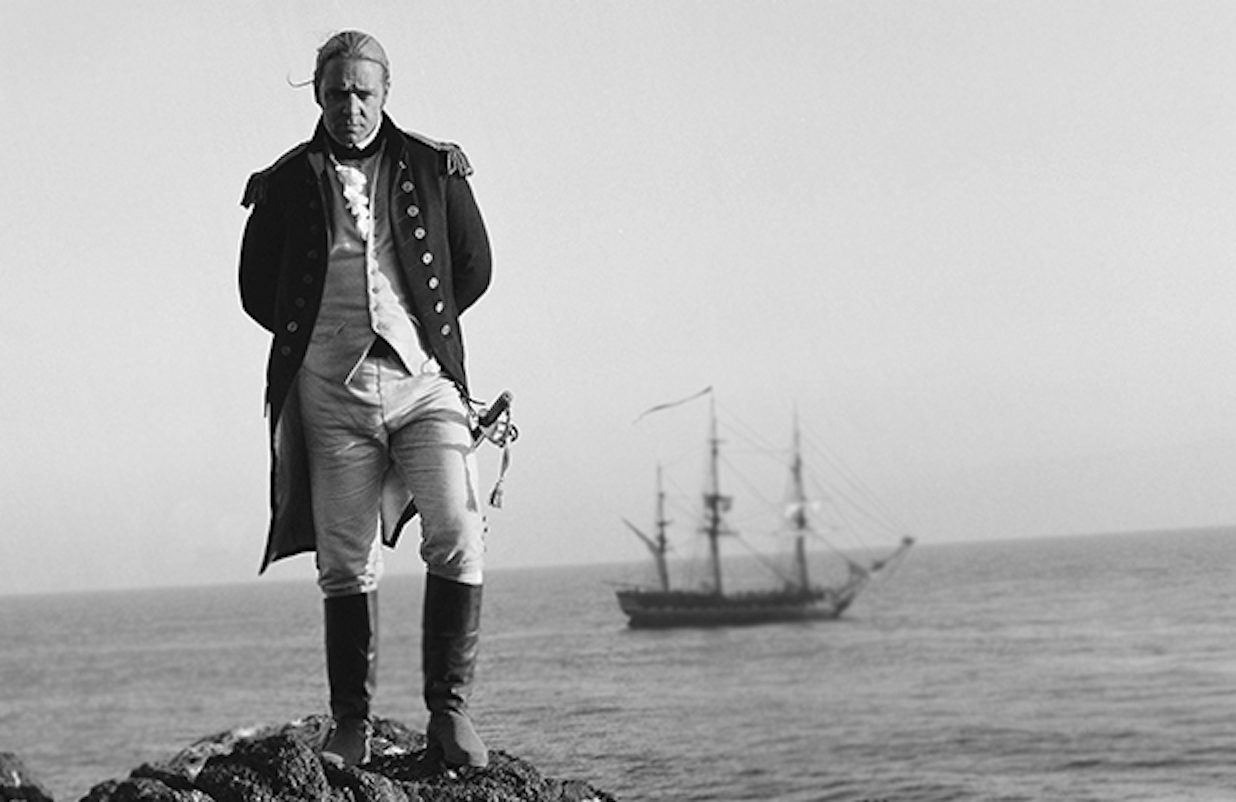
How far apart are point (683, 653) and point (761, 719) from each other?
30.7m

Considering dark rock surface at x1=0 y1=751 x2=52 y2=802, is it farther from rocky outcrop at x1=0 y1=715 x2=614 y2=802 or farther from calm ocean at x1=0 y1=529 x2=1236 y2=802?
calm ocean at x1=0 y1=529 x2=1236 y2=802

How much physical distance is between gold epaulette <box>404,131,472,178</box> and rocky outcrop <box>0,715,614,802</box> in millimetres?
1757

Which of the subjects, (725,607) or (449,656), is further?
(725,607)

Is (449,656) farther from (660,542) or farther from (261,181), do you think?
(660,542)

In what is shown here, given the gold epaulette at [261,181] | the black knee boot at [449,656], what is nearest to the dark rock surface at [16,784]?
the black knee boot at [449,656]

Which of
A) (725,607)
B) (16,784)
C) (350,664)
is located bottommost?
(725,607)

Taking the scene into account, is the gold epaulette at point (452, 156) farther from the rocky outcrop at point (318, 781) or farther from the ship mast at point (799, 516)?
the ship mast at point (799, 516)

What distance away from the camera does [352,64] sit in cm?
A: 489

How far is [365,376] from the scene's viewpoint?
16.2 ft

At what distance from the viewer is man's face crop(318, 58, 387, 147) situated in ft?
16.1

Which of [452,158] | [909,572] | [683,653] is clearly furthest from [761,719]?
[909,572]

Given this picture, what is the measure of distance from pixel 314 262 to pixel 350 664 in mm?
1230

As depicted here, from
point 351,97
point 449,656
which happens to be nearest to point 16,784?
point 449,656

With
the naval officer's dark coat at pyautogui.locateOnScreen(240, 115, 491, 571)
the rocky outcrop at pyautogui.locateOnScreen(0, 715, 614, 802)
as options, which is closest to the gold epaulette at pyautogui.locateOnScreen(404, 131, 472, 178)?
the naval officer's dark coat at pyautogui.locateOnScreen(240, 115, 491, 571)
